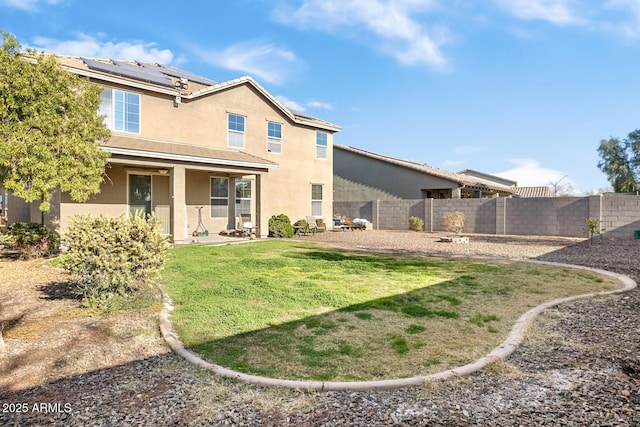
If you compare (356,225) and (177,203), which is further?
(356,225)

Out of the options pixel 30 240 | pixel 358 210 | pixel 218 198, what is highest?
pixel 218 198

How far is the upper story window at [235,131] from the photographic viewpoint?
1775cm

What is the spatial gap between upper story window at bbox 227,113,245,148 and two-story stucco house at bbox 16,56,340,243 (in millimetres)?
50

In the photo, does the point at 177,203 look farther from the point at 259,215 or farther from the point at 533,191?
the point at 533,191

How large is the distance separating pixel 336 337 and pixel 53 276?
7385 mm

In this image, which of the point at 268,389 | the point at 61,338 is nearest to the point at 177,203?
the point at 61,338

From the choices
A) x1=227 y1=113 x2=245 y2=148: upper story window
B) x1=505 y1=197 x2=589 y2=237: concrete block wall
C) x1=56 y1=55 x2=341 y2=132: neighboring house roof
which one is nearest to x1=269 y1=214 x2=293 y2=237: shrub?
x1=227 y1=113 x2=245 y2=148: upper story window

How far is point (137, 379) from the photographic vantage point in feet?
12.1

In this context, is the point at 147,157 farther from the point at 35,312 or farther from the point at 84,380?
the point at 84,380

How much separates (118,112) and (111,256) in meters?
10.7

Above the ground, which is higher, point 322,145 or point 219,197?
point 322,145

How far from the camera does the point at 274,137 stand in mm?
19469

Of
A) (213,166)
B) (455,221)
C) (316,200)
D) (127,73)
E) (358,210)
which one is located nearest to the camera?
(127,73)

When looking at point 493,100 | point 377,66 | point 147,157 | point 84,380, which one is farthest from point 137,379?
point 493,100
